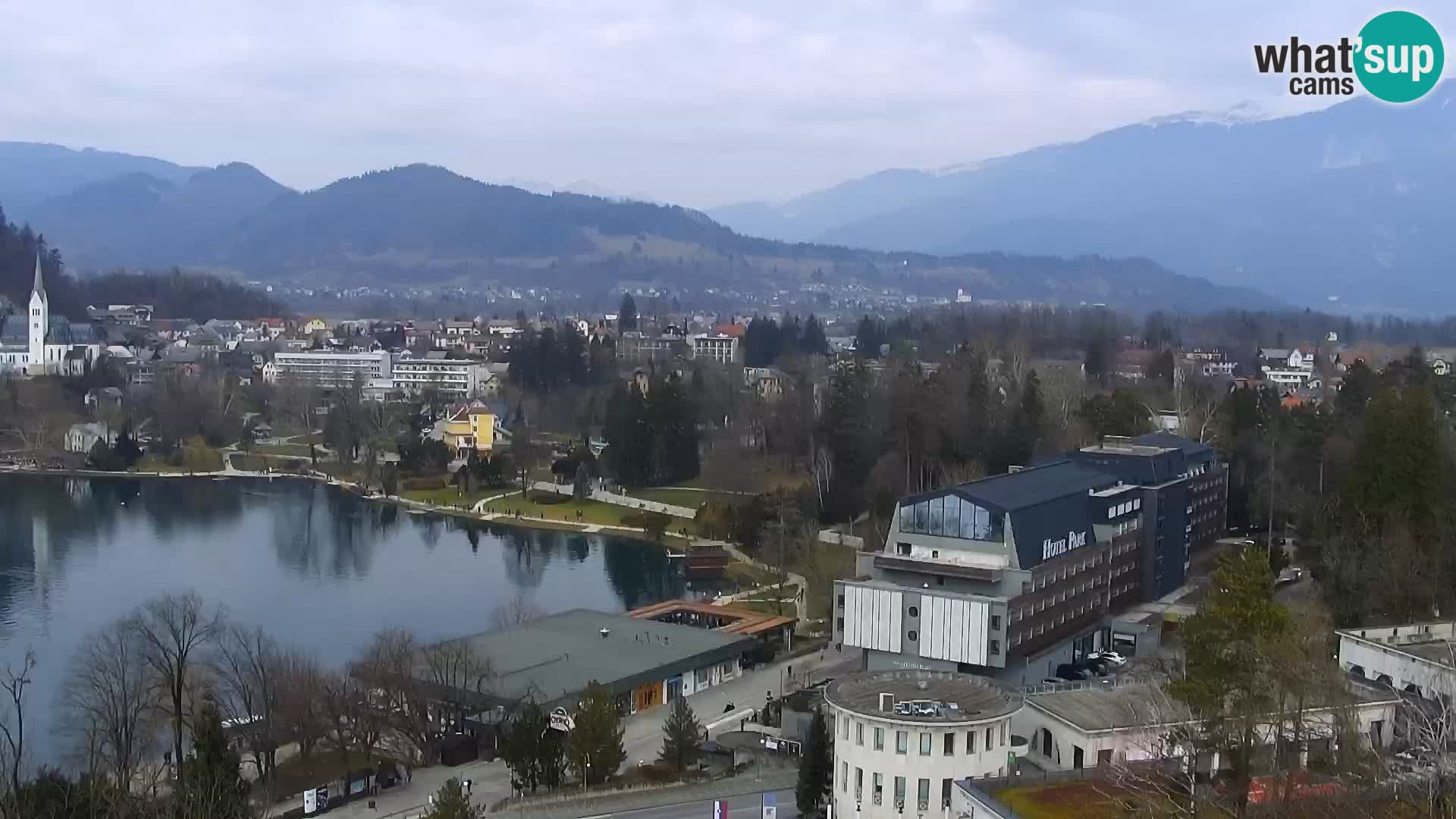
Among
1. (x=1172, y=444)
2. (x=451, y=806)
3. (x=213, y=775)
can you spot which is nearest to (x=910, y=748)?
(x=451, y=806)

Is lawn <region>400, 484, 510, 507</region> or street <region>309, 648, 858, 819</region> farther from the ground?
street <region>309, 648, 858, 819</region>

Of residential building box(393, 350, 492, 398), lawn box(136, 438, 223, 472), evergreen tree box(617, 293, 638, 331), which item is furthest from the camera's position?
evergreen tree box(617, 293, 638, 331)

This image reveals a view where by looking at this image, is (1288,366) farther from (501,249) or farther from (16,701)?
(501,249)

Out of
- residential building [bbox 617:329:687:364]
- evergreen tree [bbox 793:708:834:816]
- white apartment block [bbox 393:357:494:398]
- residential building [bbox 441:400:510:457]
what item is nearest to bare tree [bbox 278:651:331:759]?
evergreen tree [bbox 793:708:834:816]

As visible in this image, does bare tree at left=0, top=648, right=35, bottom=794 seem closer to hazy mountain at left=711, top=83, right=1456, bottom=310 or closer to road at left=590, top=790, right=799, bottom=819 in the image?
road at left=590, top=790, right=799, bottom=819

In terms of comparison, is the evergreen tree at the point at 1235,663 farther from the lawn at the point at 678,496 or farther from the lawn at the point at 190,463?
the lawn at the point at 190,463

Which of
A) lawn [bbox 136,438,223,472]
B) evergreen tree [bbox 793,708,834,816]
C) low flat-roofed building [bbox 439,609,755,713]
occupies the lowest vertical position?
lawn [bbox 136,438,223,472]

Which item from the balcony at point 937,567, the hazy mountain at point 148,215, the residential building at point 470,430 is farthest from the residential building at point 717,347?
the hazy mountain at point 148,215
